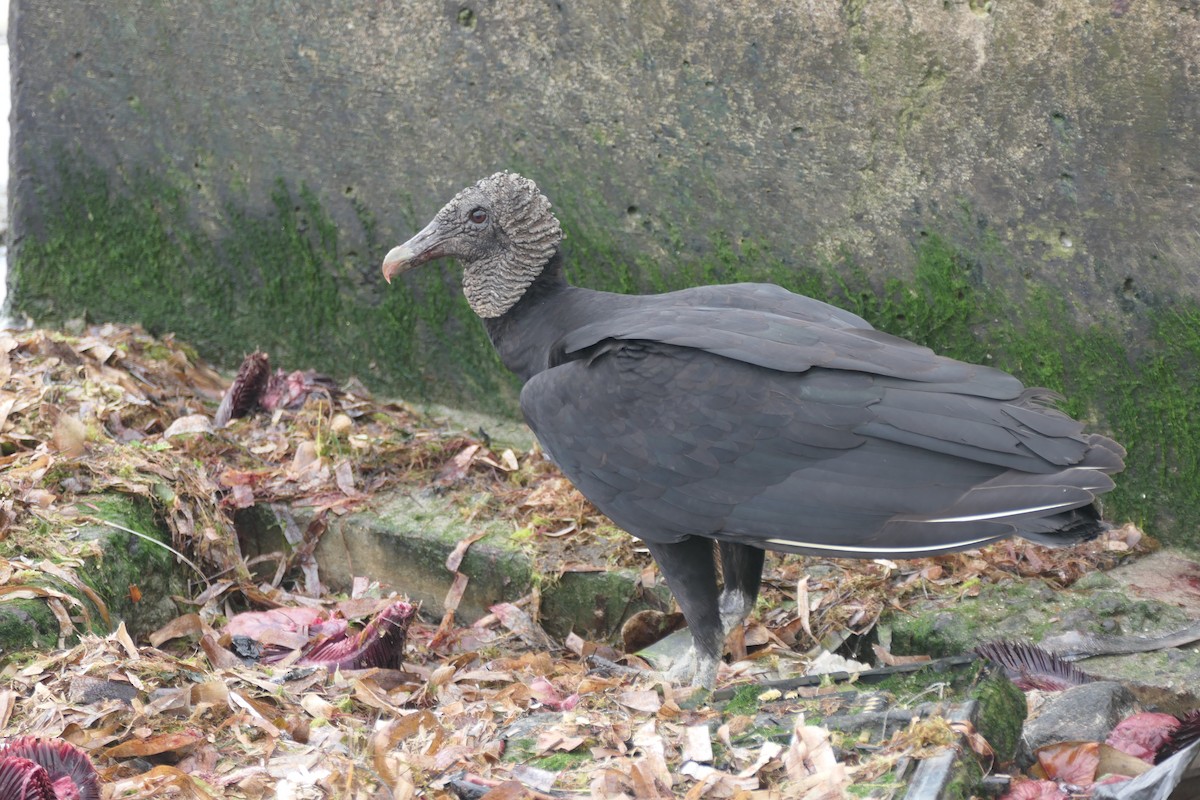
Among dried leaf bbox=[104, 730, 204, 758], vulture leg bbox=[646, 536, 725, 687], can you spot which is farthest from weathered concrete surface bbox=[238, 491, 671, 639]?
dried leaf bbox=[104, 730, 204, 758]

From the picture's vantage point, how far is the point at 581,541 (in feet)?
13.5

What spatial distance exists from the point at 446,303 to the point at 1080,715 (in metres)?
2.65

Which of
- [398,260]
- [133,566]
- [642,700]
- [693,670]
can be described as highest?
[398,260]

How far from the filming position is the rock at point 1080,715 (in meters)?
2.99

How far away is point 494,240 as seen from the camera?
365cm

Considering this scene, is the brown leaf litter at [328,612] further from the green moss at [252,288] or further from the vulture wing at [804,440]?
the vulture wing at [804,440]

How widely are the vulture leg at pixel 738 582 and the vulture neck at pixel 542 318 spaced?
714 mm

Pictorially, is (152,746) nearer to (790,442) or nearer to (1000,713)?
(790,442)

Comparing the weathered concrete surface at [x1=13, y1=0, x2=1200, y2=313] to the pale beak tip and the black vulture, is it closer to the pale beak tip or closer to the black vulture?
the black vulture

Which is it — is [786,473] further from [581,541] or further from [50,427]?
[50,427]

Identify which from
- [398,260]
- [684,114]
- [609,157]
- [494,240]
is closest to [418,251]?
[398,260]

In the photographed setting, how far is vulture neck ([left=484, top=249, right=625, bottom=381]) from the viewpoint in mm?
3527

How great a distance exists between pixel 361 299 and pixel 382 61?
88 cm

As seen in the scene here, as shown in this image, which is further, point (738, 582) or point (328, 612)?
point (328, 612)
